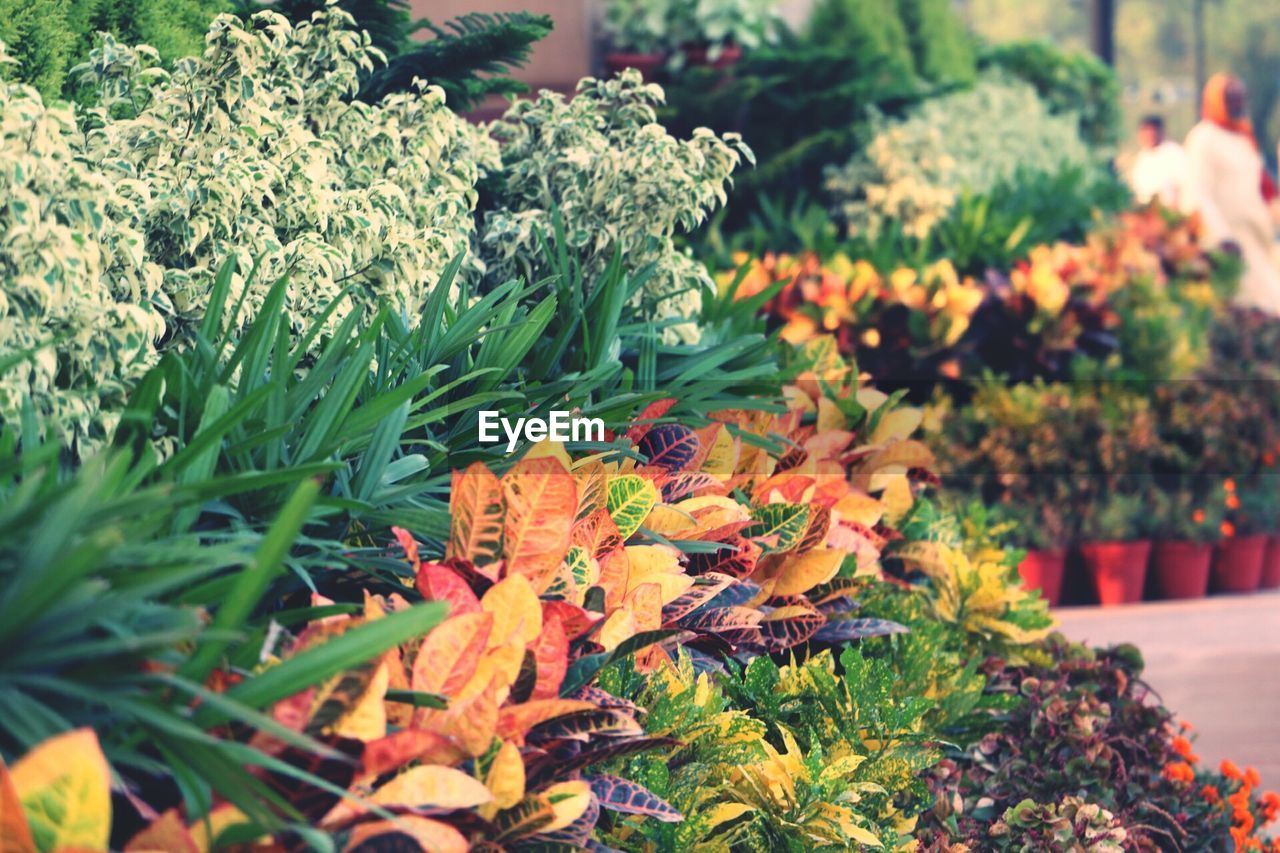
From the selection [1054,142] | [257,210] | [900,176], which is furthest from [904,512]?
[1054,142]

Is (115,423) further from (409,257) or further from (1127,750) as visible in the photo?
(1127,750)

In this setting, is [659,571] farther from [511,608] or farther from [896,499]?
[896,499]

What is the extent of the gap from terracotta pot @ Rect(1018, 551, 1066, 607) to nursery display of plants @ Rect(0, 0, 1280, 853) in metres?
2.69

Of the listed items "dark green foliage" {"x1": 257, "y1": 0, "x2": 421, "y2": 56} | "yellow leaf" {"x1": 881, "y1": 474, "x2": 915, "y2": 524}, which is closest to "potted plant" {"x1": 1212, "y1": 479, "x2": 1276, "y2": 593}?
"yellow leaf" {"x1": 881, "y1": 474, "x2": 915, "y2": 524}

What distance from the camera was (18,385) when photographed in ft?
6.59

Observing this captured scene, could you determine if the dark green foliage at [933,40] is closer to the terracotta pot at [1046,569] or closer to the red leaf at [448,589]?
the terracotta pot at [1046,569]

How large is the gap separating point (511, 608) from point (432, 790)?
0.35m

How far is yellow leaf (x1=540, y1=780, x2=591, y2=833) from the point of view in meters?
1.75

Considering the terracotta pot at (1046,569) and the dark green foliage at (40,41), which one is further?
the terracotta pot at (1046,569)

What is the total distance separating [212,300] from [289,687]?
45.1 inches

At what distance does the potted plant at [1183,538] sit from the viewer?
279 inches

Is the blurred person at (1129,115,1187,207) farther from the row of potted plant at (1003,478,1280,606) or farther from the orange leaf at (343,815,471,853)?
the orange leaf at (343,815,471,853)

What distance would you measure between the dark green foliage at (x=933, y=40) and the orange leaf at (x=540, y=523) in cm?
1017

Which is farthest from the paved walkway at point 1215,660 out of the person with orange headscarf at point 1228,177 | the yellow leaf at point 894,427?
the person with orange headscarf at point 1228,177
